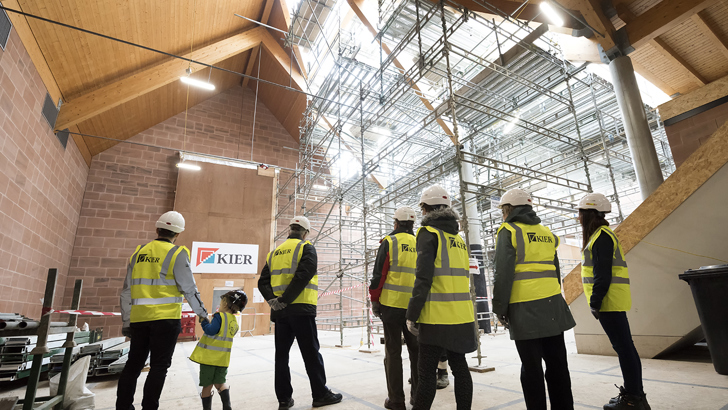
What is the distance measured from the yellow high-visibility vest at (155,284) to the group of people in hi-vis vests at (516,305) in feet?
5.57

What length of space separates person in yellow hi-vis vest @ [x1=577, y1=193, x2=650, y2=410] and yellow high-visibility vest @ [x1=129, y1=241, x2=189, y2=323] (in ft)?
10.1

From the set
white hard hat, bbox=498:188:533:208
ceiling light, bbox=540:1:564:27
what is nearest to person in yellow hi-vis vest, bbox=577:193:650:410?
white hard hat, bbox=498:188:533:208

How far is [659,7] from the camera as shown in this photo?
6555 mm

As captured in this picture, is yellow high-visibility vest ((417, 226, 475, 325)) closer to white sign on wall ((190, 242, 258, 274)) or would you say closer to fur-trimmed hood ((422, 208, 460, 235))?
fur-trimmed hood ((422, 208, 460, 235))

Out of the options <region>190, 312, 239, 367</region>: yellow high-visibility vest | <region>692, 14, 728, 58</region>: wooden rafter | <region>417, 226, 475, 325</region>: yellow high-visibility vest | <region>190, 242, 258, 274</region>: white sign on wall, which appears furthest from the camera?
<region>190, 242, 258, 274</region>: white sign on wall

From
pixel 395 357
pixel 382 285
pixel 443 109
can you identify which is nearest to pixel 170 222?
pixel 382 285

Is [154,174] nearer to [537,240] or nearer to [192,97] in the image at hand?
[192,97]

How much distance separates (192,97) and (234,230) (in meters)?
5.06

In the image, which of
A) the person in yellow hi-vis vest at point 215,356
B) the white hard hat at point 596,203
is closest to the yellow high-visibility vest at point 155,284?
the person in yellow hi-vis vest at point 215,356

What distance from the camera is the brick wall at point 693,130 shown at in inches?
300

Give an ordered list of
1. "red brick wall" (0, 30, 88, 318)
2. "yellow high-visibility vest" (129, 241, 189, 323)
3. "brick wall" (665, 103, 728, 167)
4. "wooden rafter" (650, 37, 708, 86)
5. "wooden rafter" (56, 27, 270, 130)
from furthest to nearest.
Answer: "wooden rafter" (56, 27, 270, 130) → "brick wall" (665, 103, 728, 167) → "wooden rafter" (650, 37, 708, 86) → "red brick wall" (0, 30, 88, 318) → "yellow high-visibility vest" (129, 241, 189, 323)

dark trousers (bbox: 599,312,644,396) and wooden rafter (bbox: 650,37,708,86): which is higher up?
wooden rafter (bbox: 650,37,708,86)

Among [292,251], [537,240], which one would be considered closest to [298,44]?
[292,251]

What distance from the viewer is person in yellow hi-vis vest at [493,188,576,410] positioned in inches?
79.9
